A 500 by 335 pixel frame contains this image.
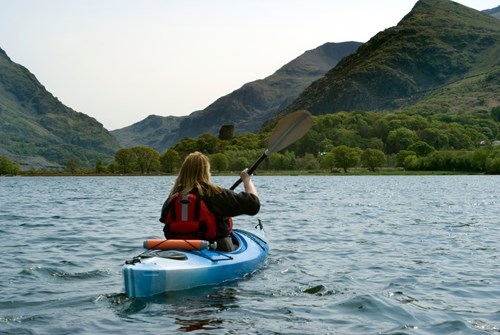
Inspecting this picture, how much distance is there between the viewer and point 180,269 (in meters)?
9.46

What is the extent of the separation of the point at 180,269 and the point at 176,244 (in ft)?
1.70

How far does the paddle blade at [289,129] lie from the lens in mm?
13938

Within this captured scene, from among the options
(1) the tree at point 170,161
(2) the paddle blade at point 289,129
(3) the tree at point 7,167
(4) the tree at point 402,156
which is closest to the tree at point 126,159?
(1) the tree at point 170,161

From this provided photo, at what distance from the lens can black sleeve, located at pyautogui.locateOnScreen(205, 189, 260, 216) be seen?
9.94m

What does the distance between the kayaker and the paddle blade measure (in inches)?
152

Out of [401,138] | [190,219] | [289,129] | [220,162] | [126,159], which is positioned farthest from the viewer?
[401,138]

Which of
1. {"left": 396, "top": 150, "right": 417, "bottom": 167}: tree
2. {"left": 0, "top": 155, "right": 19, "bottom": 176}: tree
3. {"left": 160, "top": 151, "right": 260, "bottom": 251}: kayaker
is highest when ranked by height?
{"left": 396, "top": 150, "right": 417, "bottom": 167}: tree

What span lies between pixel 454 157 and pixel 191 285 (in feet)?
433

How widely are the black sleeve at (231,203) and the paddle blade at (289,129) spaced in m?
3.99

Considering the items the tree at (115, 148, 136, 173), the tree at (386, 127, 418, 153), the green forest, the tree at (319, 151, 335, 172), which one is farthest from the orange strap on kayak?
the tree at (386, 127, 418, 153)

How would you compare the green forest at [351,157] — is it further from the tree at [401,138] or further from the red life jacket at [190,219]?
the red life jacket at [190,219]

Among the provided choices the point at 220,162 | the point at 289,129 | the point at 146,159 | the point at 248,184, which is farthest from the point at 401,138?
the point at 248,184

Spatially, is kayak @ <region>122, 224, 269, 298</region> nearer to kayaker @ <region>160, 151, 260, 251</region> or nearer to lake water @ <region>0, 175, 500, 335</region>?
lake water @ <region>0, 175, 500, 335</region>

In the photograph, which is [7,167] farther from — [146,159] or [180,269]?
[180,269]
